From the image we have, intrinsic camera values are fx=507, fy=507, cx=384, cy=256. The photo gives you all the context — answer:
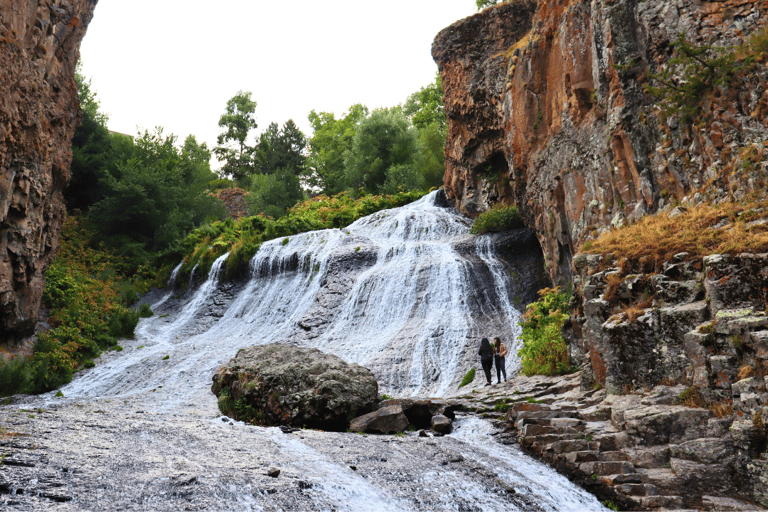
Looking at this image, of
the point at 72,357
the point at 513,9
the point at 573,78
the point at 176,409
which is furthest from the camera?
the point at 513,9

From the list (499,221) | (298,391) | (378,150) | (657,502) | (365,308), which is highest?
(378,150)

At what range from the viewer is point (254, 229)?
2697 cm

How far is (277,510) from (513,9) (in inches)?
882

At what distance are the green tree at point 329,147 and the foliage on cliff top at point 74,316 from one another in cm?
2078

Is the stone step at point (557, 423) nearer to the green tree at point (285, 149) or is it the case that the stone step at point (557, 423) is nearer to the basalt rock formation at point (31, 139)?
the basalt rock formation at point (31, 139)

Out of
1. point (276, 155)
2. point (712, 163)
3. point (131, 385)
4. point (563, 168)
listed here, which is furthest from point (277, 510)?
point (276, 155)

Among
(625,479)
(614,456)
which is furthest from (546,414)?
(625,479)

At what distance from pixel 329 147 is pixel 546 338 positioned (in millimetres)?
39547

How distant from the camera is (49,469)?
526 cm

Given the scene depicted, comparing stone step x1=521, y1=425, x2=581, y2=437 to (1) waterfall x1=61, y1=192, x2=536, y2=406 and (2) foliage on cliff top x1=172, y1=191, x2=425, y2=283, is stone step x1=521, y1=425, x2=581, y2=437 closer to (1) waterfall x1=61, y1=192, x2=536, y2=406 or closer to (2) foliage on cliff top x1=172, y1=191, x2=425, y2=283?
(1) waterfall x1=61, y1=192, x2=536, y2=406

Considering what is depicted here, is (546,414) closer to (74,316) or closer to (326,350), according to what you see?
(326,350)

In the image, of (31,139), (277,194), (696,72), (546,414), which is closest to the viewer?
(546,414)

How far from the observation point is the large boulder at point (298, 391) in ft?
31.1

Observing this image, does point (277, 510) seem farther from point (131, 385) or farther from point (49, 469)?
point (131, 385)
